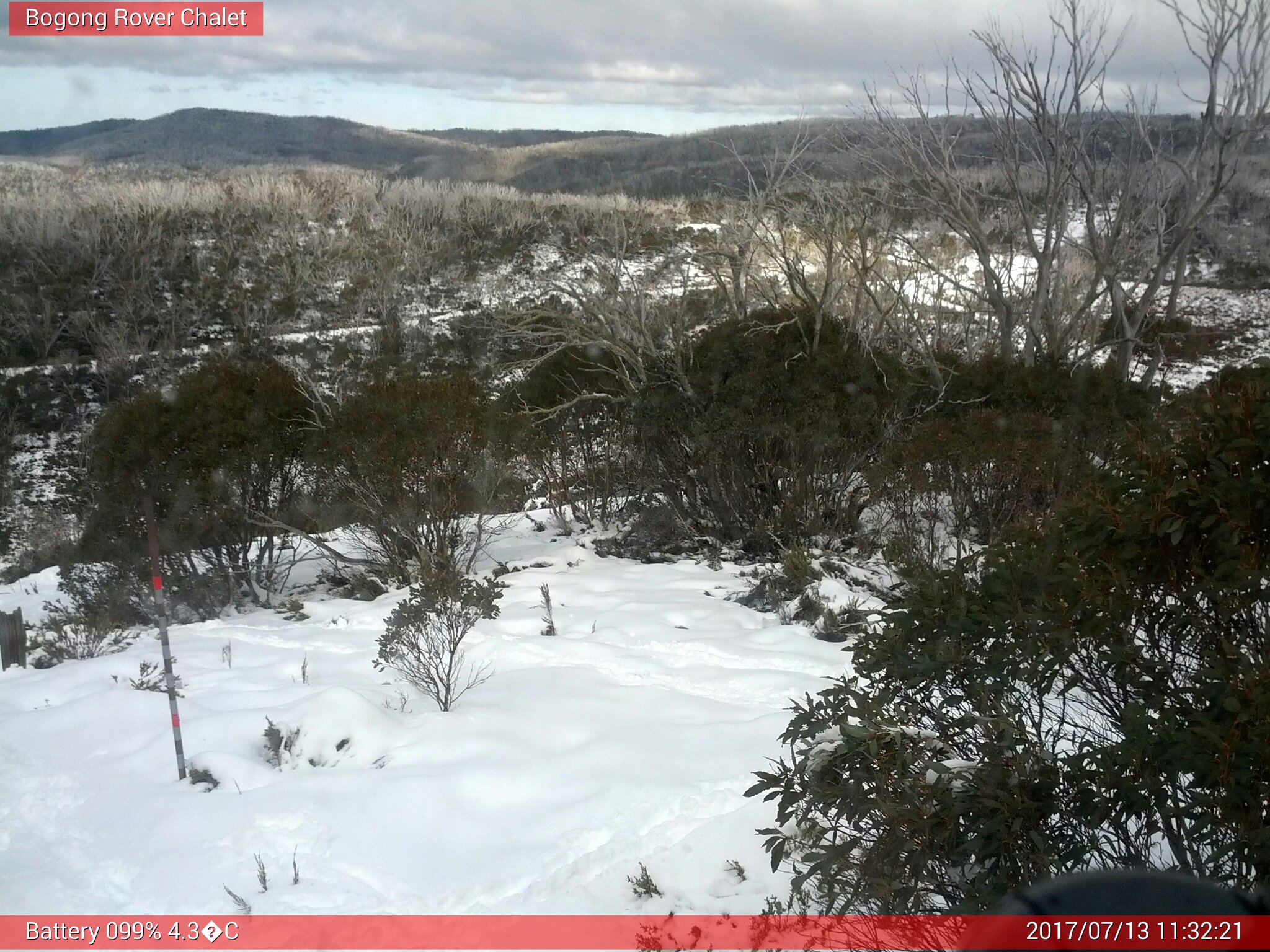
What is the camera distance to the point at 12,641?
21.3 feet

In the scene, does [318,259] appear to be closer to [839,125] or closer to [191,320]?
[191,320]

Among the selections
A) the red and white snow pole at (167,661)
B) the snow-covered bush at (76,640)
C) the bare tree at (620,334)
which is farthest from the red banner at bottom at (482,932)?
the bare tree at (620,334)

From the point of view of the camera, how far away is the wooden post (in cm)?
643

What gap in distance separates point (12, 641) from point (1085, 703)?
717 cm

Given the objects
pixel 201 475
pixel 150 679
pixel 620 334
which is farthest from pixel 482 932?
pixel 620 334

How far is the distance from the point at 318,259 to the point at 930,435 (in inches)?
1236

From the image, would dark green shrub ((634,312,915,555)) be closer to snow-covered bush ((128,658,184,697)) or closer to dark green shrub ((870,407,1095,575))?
dark green shrub ((870,407,1095,575))

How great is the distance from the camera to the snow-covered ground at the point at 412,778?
10.6 ft

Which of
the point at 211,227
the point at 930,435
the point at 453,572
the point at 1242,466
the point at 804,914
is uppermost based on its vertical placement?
the point at 211,227

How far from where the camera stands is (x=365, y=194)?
1615 inches

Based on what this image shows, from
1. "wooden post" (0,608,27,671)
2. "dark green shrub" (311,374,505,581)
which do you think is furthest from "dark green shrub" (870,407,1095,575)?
"wooden post" (0,608,27,671)

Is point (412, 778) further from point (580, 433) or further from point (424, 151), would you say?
point (424, 151)

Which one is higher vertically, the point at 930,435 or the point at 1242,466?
the point at 1242,466

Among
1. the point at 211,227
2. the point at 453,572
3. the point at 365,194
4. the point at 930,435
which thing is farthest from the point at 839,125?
the point at 365,194
